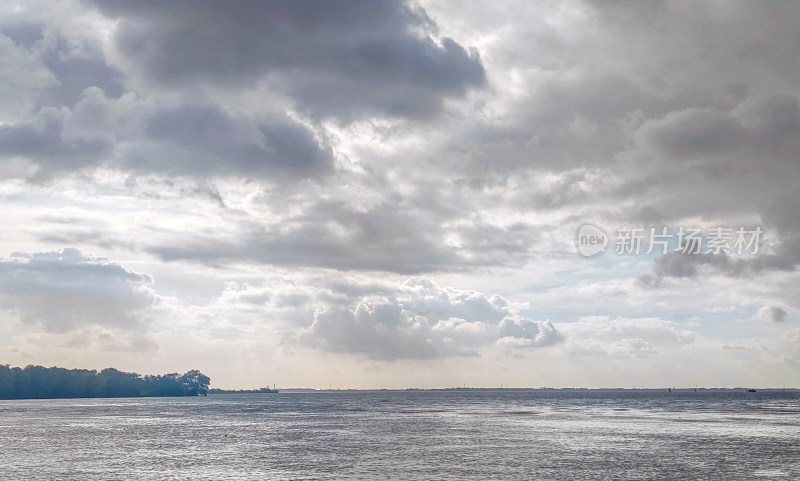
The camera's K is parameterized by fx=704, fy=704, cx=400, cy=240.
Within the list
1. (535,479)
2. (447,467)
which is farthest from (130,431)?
(535,479)

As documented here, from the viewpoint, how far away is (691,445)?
308ft

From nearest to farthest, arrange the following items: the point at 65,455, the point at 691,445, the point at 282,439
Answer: the point at 65,455, the point at 691,445, the point at 282,439

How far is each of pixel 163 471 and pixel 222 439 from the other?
3942cm

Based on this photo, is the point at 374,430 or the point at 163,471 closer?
the point at 163,471

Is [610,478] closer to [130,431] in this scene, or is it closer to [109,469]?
[109,469]

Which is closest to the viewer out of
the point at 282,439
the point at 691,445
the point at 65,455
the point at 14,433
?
the point at 65,455

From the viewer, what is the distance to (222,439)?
11019 cm

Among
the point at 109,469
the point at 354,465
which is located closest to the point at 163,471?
the point at 109,469

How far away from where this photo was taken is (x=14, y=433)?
12431 centimetres

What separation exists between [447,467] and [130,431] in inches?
3092

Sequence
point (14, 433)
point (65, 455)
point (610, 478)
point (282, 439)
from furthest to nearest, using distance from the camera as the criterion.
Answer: point (14, 433) < point (282, 439) < point (65, 455) < point (610, 478)

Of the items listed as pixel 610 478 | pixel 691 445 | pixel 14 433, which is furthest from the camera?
pixel 14 433

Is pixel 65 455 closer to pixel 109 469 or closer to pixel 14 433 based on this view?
pixel 109 469

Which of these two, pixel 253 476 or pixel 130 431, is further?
pixel 130 431
